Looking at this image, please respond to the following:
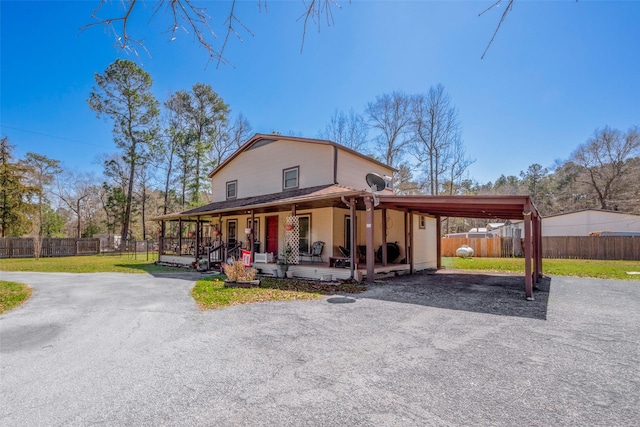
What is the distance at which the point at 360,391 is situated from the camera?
3.00m

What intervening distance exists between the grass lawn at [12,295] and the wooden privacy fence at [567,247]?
2338 centimetres

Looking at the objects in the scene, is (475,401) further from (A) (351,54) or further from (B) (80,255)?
(B) (80,255)

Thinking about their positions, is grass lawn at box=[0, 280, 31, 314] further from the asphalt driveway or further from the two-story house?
the two-story house

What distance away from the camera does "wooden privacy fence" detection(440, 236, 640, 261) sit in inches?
795

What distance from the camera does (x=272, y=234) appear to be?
48.1ft

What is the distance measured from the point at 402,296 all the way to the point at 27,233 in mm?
30842

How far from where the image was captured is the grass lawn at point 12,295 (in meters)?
6.92

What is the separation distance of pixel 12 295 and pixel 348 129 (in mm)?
23515

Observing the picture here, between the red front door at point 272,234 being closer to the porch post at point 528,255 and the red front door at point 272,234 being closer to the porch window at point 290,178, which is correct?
the porch window at point 290,178

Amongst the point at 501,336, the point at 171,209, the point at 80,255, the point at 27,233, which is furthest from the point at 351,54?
the point at 171,209

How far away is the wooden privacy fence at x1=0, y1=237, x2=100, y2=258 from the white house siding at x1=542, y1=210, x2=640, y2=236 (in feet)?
126

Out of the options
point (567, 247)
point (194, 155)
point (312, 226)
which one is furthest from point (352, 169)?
point (194, 155)

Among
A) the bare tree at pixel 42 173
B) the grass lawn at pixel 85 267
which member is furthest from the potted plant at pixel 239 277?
the bare tree at pixel 42 173

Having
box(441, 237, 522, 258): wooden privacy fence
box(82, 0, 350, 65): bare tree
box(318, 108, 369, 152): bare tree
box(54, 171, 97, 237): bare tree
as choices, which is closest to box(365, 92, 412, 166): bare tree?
box(318, 108, 369, 152): bare tree
